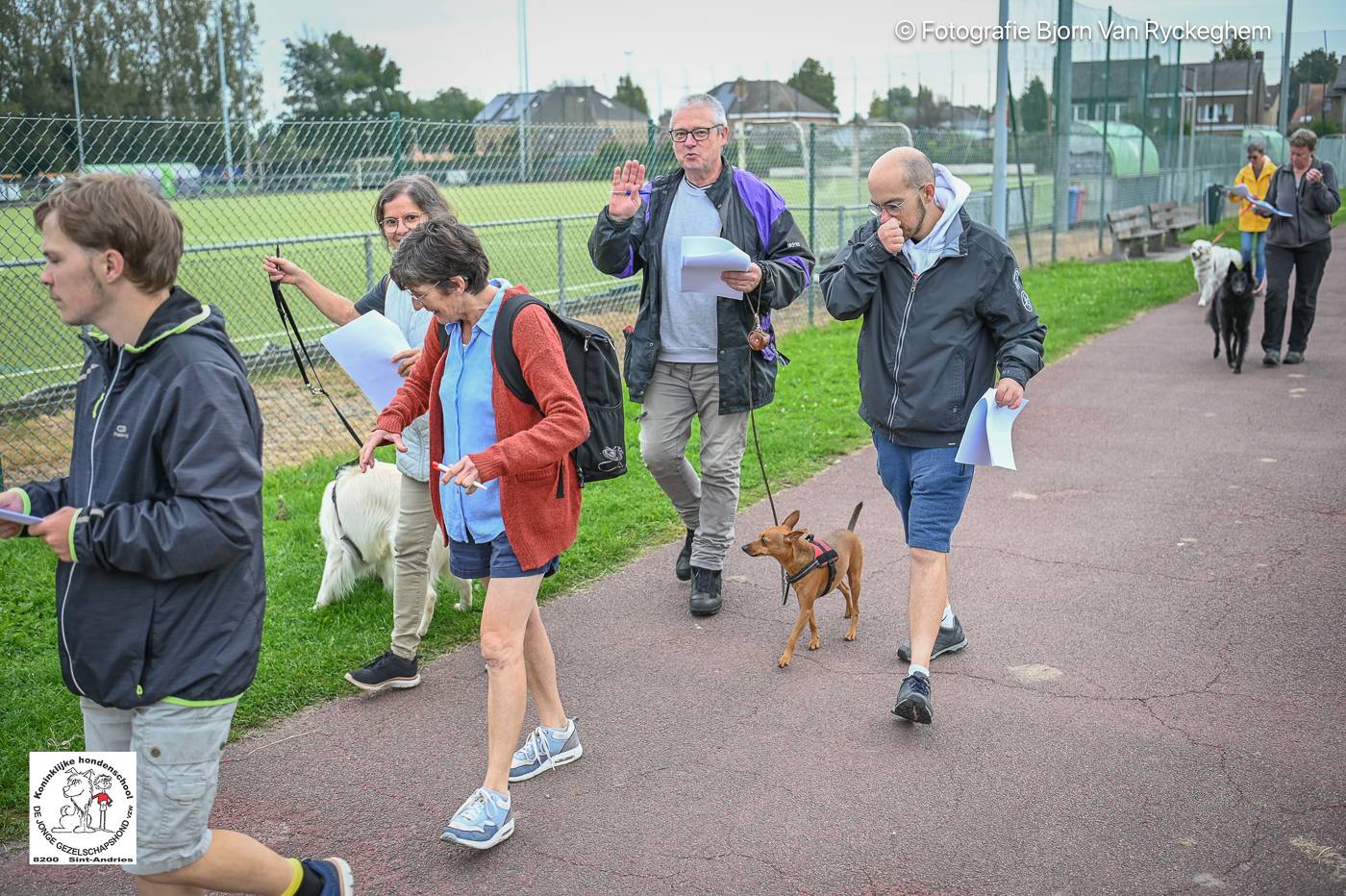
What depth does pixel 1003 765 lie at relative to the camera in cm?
407

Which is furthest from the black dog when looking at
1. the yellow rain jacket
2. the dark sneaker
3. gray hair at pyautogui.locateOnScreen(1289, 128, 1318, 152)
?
the dark sneaker

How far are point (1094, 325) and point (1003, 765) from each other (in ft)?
36.7

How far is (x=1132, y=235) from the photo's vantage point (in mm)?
22406

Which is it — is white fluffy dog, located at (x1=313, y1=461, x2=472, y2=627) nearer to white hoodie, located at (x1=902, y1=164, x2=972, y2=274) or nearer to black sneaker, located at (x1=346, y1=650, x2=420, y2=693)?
black sneaker, located at (x1=346, y1=650, x2=420, y2=693)

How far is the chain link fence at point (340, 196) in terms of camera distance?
28.8ft

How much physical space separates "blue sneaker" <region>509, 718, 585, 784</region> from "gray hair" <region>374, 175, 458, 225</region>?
77.9 inches

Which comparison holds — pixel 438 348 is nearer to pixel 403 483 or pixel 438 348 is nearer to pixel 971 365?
pixel 403 483

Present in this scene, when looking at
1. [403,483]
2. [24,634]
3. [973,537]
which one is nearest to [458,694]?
[403,483]

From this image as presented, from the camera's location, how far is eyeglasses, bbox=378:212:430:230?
4488 mm

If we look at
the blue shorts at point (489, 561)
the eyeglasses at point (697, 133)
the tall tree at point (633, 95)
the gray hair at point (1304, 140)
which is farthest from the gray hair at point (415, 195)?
the tall tree at point (633, 95)

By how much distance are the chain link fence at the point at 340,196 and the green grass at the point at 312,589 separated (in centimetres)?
175

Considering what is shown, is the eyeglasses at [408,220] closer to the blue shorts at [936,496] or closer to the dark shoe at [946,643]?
the blue shorts at [936,496]

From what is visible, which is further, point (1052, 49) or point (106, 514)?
point (1052, 49)

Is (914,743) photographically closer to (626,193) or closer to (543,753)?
(543,753)
